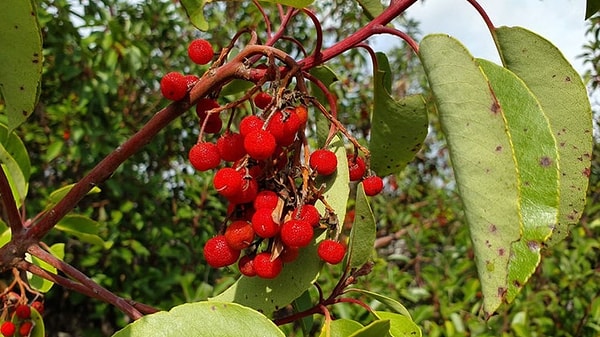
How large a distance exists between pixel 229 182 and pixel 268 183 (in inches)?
2.4

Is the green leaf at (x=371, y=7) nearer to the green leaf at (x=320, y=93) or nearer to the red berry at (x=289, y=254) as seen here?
the green leaf at (x=320, y=93)

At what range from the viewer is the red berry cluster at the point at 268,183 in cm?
68

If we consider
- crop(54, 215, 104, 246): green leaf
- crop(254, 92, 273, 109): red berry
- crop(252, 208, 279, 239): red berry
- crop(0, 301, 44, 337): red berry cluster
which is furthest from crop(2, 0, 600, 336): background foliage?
crop(252, 208, 279, 239): red berry

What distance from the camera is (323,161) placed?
0.73 meters

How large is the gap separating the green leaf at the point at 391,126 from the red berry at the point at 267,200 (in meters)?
0.25

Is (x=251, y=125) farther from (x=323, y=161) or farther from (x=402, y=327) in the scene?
(x=402, y=327)

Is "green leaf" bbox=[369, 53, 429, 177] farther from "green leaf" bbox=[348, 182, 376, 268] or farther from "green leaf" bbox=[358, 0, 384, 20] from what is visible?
"green leaf" bbox=[348, 182, 376, 268]

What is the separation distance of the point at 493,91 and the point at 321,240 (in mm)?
286

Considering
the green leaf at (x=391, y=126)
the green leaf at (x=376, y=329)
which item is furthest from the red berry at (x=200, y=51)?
the green leaf at (x=376, y=329)

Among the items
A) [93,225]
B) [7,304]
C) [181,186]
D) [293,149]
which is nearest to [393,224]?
[181,186]

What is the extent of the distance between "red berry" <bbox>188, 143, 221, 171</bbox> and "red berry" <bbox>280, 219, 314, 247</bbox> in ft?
0.51

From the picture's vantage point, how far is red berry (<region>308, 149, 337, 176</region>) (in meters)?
0.73

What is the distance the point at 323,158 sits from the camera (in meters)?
0.73

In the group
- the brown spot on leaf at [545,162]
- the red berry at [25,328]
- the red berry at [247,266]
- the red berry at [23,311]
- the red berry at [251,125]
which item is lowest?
the red berry at [25,328]
